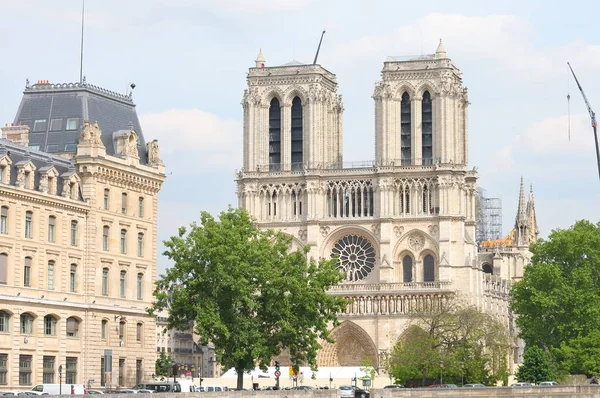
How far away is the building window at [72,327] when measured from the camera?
80375 millimetres

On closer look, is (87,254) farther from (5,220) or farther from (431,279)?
(431,279)

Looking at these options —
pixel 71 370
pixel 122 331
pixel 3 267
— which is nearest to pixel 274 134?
pixel 122 331

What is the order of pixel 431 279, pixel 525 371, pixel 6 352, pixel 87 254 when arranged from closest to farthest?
pixel 6 352 < pixel 87 254 < pixel 525 371 < pixel 431 279

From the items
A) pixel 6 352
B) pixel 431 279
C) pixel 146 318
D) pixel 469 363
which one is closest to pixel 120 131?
pixel 146 318

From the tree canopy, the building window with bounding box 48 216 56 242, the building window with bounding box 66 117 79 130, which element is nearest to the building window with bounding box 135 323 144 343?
the building window with bounding box 48 216 56 242

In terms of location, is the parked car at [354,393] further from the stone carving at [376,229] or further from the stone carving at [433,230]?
the stone carving at [376,229]

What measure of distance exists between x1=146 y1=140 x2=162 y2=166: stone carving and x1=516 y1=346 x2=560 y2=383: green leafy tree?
97.0ft

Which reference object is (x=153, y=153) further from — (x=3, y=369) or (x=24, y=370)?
(x=3, y=369)

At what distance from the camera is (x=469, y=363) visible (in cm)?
10456

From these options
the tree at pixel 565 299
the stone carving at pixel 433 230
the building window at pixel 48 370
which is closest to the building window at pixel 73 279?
the building window at pixel 48 370

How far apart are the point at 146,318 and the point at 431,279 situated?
57.1 meters

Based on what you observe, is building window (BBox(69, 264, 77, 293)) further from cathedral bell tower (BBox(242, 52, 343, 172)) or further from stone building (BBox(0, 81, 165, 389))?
cathedral bell tower (BBox(242, 52, 343, 172))

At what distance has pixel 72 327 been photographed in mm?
80750

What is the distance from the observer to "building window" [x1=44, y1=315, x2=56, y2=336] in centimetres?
7881
